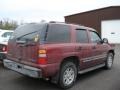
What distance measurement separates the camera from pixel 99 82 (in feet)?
22.2

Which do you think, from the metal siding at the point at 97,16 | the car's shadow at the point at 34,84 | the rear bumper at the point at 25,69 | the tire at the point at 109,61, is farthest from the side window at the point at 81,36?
the metal siding at the point at 97,16

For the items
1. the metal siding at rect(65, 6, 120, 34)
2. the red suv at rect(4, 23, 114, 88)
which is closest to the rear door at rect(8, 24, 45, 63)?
the red suv at rect(4, 23, 114, 88)

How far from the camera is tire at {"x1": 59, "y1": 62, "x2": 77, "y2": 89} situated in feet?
19.1

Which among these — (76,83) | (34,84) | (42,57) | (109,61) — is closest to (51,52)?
(42,57)

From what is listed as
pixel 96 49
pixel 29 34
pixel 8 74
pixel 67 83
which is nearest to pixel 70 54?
pixel 67 83

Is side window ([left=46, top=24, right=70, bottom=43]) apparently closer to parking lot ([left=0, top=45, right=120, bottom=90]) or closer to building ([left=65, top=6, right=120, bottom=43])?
parking lot ([left=0, top=45, right=120, bottom=90])

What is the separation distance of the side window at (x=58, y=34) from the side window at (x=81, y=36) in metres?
0.51

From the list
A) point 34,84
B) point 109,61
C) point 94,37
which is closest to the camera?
point 34,84

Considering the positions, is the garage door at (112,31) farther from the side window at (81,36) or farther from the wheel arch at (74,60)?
the wheel arch at (74,60)

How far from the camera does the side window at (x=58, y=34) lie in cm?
557

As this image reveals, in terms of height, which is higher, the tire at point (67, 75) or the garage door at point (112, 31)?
the garage door at point (112, 31)

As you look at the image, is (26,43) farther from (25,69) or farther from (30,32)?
(25,69)

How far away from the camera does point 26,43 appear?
564cm

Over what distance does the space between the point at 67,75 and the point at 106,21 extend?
19.6 meters
